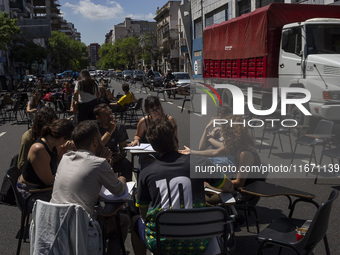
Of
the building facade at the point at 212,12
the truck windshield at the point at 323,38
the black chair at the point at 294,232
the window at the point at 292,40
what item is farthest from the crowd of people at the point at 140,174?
the building facade at the point at 212,12

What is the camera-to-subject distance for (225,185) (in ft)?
13.1

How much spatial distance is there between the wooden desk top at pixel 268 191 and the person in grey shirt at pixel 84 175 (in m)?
1.42

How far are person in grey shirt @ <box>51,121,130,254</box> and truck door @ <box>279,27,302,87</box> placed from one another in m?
10.3

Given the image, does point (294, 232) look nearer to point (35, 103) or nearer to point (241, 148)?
point (241, 148)

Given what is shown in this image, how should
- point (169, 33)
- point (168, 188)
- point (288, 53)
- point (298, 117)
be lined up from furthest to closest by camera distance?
point (169, 33)
point (288, 53)
point (298, 117)
point (168, 188)

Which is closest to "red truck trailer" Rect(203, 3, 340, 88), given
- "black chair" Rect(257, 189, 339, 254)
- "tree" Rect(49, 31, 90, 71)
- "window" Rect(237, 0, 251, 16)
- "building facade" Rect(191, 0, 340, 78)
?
"building facade" Rect(191, 0, 340, 78)

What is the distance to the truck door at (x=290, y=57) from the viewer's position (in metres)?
13.1

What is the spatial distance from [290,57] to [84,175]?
11.1 metres

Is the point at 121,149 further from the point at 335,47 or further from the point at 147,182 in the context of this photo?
the point at 335,47

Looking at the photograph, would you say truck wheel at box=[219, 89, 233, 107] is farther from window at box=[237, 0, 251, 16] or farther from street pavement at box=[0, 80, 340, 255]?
window at box=[237, 0, 251, 16]

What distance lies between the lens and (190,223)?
10.3 ft

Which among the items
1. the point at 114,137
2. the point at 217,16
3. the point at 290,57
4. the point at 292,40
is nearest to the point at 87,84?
the point at 114,137

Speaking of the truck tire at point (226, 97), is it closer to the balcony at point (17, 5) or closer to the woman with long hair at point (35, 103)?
the woman with long hair at point (35, 103)

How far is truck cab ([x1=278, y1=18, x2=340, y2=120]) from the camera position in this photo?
37.8ft
